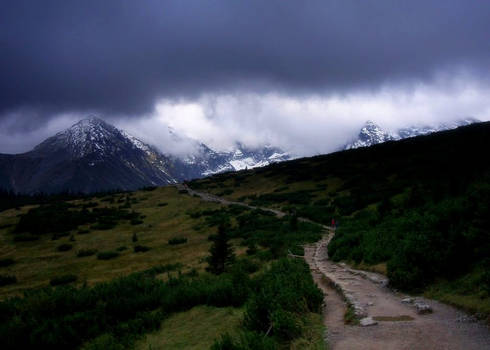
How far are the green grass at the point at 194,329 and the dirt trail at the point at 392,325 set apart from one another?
2784 millimetres

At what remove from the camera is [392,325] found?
8.77 meters

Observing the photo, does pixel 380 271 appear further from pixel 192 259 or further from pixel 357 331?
pixel 192 259

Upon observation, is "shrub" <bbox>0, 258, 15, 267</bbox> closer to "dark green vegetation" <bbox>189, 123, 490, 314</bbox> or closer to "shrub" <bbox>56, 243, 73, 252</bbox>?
"shrub" <bbox>56, 243, 73, 252</bbox>

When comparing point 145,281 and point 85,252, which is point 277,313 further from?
point 85,252

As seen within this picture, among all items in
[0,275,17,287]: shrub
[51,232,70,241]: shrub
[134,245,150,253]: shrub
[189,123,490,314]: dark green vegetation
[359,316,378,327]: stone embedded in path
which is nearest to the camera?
[359,316,378,327]: stone embedded in path

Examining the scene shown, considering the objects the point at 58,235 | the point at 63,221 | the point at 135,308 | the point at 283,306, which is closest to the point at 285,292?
the point at 283,306

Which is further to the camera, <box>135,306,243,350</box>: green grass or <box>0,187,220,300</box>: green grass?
<box>0,187,220,300</box>: green grass

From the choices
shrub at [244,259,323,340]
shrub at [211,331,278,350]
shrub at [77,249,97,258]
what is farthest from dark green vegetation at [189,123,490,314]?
shrub at [77,249,97,258]

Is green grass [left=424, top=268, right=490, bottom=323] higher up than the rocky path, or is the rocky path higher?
green grass [left=424, top=268, right=490, bottom=323]

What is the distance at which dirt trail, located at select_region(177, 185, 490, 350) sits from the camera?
7527mm

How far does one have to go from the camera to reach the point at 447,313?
9398 mm

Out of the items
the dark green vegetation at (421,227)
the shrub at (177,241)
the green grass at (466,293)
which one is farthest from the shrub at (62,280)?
the green grass at (466,293)

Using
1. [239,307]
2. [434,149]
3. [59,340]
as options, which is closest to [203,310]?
[239,307]

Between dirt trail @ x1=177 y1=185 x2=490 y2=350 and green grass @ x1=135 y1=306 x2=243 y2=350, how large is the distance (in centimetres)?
278
